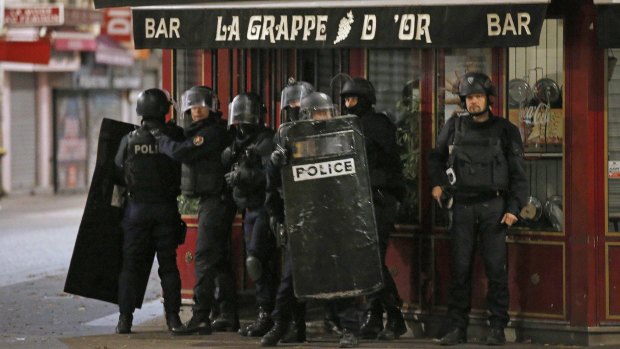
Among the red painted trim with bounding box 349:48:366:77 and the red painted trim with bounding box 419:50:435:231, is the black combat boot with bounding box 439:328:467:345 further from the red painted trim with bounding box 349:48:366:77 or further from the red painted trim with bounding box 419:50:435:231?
the red painted trim with bounding box 349:48:366:77

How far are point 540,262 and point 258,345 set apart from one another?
2070mm

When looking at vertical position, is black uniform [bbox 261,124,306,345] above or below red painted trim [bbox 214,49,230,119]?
below

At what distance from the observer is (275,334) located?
33.1 ft

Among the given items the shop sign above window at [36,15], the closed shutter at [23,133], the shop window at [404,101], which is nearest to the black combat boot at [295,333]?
the shop window at [404,101]

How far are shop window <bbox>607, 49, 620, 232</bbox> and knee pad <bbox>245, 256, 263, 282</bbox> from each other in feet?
8.14

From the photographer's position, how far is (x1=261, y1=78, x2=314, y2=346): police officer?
9.91 meters

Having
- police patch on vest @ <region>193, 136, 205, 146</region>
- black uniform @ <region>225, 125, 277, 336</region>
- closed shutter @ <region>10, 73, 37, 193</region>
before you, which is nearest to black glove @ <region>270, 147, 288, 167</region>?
black uniform @ <region>225, 125, 277, 336</region>

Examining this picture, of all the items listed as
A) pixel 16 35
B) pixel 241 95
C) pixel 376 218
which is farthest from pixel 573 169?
pixel 16 35

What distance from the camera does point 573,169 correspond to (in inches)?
397

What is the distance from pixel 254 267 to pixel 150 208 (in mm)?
1004

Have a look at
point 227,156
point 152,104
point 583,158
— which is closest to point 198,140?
point 227,156

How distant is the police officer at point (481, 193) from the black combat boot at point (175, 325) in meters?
2.01

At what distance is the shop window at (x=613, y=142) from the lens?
1005 cm

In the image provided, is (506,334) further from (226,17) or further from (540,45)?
(226,17)
